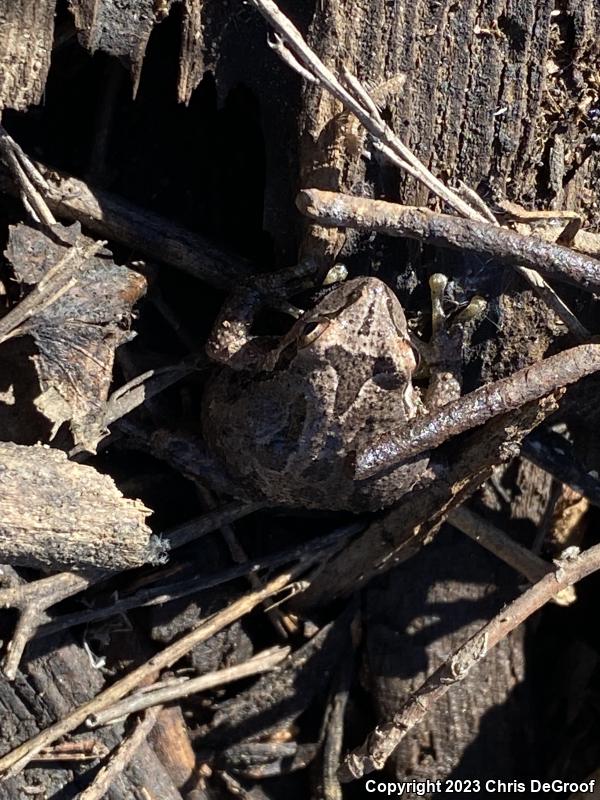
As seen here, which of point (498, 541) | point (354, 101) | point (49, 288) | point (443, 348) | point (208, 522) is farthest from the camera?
point (498, 541)

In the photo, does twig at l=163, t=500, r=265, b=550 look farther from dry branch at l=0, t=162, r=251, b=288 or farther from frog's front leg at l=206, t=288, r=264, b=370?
dry branch at l=0, t=162, r=251, b=288

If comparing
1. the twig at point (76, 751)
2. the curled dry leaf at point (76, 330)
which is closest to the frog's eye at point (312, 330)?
the curled dry leaf at point (76, 330)

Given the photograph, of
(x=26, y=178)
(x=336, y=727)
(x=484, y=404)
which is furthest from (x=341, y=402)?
(x=336, y=727)

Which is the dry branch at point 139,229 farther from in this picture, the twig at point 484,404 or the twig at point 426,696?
the twig at point 426,696

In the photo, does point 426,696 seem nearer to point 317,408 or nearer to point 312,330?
point 317,408

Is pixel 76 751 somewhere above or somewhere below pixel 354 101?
below
